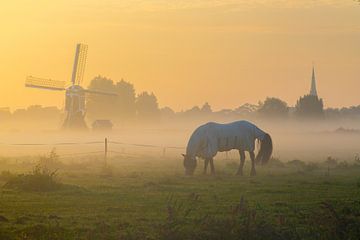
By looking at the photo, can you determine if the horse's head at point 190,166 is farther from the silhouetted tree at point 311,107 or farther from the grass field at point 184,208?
the silhouetted tree at point 311,107

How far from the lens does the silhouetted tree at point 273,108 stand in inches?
5984

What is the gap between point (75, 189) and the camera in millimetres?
22641

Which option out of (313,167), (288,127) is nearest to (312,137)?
(288,127)

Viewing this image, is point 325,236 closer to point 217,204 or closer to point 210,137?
point 217,204

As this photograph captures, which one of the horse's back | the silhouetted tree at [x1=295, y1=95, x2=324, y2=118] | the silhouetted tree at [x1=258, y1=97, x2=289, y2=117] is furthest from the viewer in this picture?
the silhouetted tree at [x1=258, y1=97, x2=289, y2=117]

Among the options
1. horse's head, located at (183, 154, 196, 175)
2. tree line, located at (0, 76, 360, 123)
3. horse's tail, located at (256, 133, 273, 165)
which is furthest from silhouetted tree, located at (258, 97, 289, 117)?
horse's head, located at (183, 154, 196, 175)

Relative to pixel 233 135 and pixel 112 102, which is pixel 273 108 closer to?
pixel 112 102

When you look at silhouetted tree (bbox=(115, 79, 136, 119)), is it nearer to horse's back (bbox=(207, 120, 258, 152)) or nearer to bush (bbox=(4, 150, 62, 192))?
horse's back (bbox=(207, 120, 258, 152))

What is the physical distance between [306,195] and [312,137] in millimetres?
83802

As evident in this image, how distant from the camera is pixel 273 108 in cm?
15312

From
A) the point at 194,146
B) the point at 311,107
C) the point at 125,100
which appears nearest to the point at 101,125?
the point at 125,100

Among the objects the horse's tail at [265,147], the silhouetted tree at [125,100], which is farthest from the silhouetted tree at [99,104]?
the horse's tail at [265,147]

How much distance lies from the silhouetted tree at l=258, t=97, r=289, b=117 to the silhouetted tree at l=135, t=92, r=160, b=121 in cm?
2595

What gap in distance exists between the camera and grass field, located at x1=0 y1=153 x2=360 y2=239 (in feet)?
45.5
